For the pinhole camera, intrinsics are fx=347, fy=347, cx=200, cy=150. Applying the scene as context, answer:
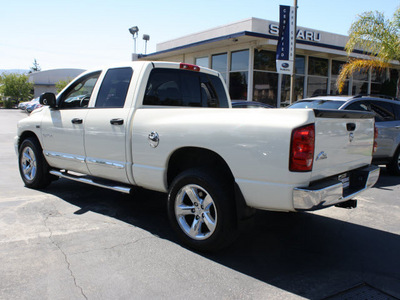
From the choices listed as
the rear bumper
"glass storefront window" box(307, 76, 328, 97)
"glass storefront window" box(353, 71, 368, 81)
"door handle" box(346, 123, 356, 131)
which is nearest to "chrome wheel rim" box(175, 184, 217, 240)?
the rear bumper

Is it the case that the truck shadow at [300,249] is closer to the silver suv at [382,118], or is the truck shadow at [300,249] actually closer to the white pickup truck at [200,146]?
the white pickup truck at [200,146]

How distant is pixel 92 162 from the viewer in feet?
15.1

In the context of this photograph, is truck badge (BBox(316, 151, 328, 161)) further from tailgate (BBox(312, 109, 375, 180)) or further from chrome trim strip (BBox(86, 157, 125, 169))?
chrome trim strip (BBox(86, 157, 125, 169))

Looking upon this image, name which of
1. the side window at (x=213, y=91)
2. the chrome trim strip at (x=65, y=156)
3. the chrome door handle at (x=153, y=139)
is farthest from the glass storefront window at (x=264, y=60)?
the chrome door handle at (x=153, y=139)

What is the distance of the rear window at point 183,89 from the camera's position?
173 inches

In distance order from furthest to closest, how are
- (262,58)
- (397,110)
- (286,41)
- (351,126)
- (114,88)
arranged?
(262,58)
(286,41)
(397,110)
(114,88)
(351,126)

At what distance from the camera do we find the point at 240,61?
58.1ft

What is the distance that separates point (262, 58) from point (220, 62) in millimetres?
2509

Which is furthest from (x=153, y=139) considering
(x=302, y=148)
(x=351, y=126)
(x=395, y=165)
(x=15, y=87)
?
(x=15, y=87)

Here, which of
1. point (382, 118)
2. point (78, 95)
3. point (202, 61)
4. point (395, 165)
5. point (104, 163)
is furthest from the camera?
point (202, 61)

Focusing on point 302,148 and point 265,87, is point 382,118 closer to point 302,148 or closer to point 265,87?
point 302,148

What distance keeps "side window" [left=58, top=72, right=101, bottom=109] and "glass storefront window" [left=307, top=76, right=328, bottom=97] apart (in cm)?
1672

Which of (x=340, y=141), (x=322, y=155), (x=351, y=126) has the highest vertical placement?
(x=351, y=126)

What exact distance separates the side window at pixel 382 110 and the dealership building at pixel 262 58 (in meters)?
8.39
